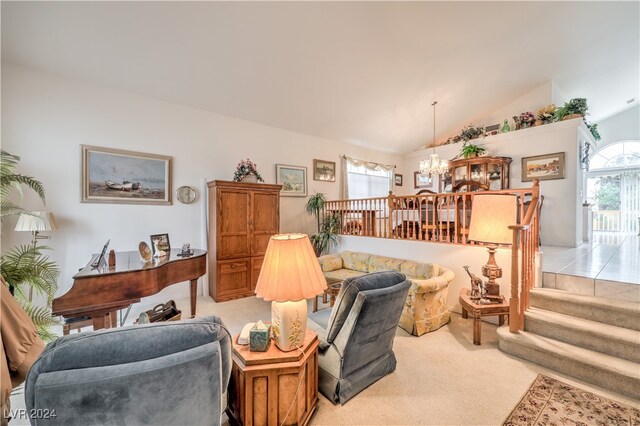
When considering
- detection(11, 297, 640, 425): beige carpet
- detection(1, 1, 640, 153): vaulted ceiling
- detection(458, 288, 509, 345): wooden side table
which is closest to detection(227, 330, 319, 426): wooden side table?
detection(11, 297, 640, 425): beige carpet

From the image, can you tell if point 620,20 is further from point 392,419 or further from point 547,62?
point 392,419

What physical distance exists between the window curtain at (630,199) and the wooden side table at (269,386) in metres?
10.6

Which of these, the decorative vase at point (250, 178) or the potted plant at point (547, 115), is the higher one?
the potted plant at point (547, 115)

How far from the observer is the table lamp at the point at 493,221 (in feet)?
8.50

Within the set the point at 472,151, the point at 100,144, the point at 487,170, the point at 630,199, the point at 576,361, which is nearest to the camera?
the point at 576,361

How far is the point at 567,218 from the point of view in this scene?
5.01m

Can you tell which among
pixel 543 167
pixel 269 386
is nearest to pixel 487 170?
pixel 543 167

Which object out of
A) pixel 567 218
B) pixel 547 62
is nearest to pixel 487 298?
pixel 567 218

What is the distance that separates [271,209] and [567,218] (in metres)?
5.81

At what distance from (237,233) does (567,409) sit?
4.04 meters

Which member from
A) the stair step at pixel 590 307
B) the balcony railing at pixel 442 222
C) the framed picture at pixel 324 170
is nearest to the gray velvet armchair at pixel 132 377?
the balcony railing at pixel 442 222

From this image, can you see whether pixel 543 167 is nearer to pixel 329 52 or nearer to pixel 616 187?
pixel 616 187

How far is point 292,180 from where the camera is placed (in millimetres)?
5477

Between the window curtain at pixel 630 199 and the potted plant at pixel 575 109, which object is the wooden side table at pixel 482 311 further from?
the window curtain at pixel 630 199
